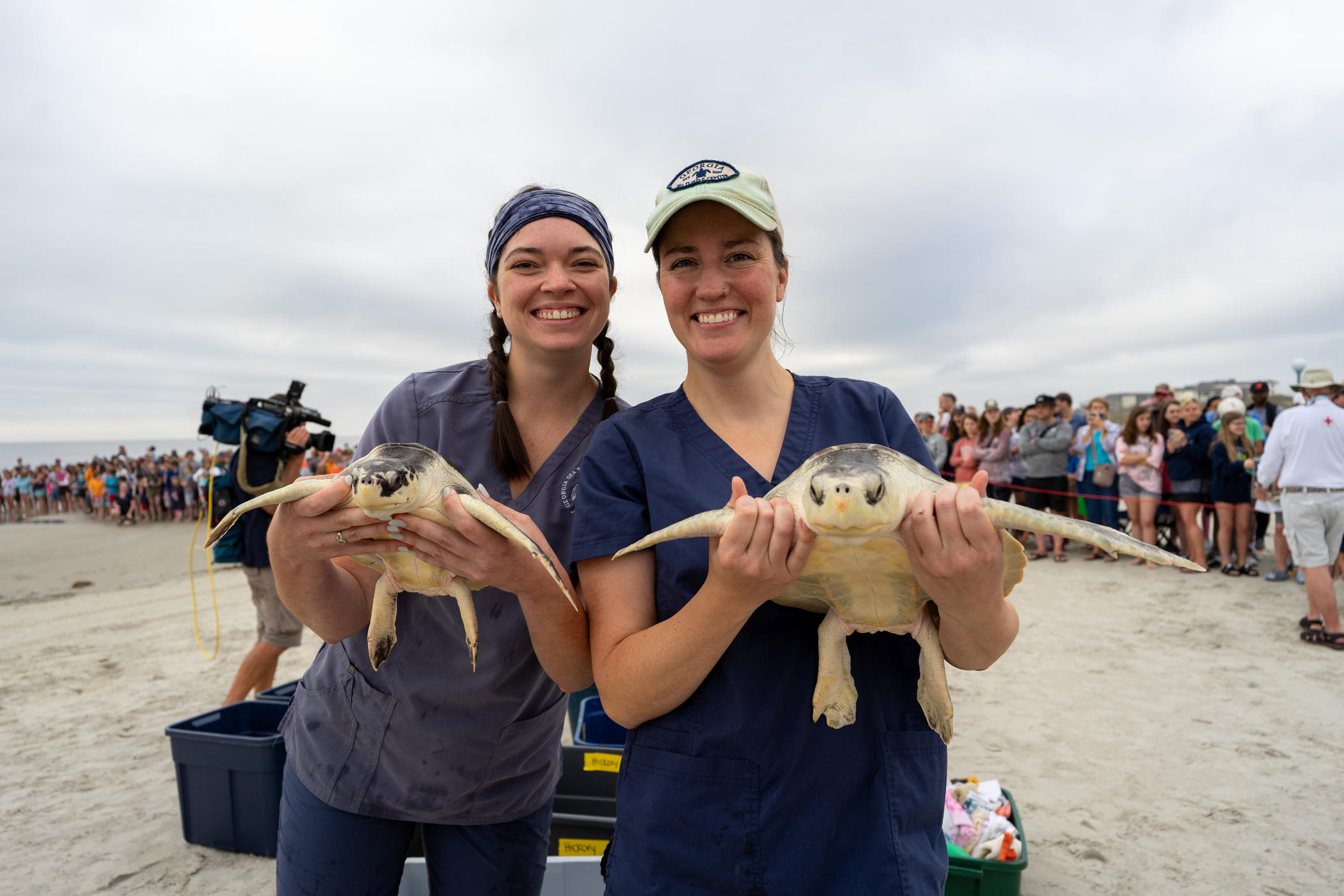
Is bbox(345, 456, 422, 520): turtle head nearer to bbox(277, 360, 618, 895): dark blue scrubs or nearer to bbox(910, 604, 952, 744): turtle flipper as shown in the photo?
bbox(277, 360, 618, 895): dark blue scrubs

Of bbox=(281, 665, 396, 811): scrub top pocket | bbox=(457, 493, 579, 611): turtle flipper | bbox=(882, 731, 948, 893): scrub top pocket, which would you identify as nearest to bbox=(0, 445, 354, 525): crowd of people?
bbox=(281, 665, 396, 811): scrub top pocket

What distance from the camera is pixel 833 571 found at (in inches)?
53.2

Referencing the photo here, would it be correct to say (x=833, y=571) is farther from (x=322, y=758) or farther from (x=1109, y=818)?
(x=1109, y=818)

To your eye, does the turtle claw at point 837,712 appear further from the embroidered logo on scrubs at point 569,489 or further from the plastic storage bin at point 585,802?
the plastic storage bin at point 585,802

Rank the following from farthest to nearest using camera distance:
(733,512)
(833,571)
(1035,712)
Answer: (1035,712), (833,571), (733,512)

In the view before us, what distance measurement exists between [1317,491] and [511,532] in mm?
7366

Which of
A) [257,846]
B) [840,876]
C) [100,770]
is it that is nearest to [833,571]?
[840,876]

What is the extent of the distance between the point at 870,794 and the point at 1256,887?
3157 millimetres

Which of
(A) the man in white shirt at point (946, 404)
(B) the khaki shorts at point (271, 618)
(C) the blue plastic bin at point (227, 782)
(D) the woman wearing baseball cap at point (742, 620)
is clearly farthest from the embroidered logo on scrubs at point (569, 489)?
(A) the man in white shirt at point (946, 404)

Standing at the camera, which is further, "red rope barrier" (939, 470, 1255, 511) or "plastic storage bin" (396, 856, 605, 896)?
"red rope barrier" (939, 470, 1255, 511)

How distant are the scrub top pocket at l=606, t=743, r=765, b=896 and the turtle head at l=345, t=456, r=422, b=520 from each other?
79 cm

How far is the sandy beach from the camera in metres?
3.40

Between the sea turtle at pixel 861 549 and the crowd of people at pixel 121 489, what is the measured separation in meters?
16.7

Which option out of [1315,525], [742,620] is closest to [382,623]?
[742,620]
